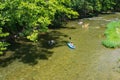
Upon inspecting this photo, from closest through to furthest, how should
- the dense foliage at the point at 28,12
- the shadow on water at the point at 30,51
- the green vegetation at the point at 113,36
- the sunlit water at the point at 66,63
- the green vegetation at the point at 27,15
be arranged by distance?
the sunlit water at the point at 66,63 → the dense foliage at the point at 28,12 → the green vegetation at the point at 27,15 → the shadow on water at the point at 30,51 → the green vegetation at the point at 113,36

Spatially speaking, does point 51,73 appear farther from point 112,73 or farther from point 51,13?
point 51,13

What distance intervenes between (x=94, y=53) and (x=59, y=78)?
7.07m

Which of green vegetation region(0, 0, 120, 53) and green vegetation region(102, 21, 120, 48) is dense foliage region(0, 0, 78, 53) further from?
green vegetation region(102, 21, 120, 48)

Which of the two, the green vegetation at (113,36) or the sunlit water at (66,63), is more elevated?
the green vegetation at (113,36)

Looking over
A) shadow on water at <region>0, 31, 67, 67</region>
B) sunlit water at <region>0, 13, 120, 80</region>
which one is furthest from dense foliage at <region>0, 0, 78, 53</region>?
sunlit water at <region>0, 13, 120, 80</region>

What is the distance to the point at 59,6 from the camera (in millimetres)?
27094

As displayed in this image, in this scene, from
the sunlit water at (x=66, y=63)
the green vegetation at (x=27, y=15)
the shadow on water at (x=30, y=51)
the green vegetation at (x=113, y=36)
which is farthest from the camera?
the green vegetation at (x=113, y=36)

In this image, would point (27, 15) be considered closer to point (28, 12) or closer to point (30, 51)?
point (28, 12)

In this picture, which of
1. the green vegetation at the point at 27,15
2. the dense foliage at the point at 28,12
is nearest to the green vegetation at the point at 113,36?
the green vegetation at the point at 27,15

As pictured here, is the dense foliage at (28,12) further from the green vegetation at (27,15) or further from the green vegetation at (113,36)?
the green vegetation at (113,36)

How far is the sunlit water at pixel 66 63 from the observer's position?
818 inches

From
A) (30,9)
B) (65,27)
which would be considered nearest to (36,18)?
(30,9)

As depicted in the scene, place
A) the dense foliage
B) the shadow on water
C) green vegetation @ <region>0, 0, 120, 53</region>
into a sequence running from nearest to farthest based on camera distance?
the dense foliage, green vegetation @ <region>0, 0, 120, 53</region>, the shadow on water

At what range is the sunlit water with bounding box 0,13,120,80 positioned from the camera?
20781mm
